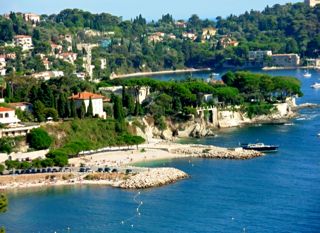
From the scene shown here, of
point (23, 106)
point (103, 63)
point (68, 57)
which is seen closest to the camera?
point (23, 106)

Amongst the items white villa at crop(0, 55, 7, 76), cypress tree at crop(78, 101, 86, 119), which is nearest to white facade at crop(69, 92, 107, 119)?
cypress tree at crop(78, 101, 86, 119)

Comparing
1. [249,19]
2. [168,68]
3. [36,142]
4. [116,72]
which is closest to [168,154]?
[36,142]

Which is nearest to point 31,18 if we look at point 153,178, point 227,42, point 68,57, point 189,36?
point 68,57

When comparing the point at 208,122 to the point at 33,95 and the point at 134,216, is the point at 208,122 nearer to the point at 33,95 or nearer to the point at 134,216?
the point at 33,95

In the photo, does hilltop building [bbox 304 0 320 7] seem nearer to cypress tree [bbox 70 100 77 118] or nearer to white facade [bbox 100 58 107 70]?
white facade [bbox 100 58 107 70]

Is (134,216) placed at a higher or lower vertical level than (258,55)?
lower
